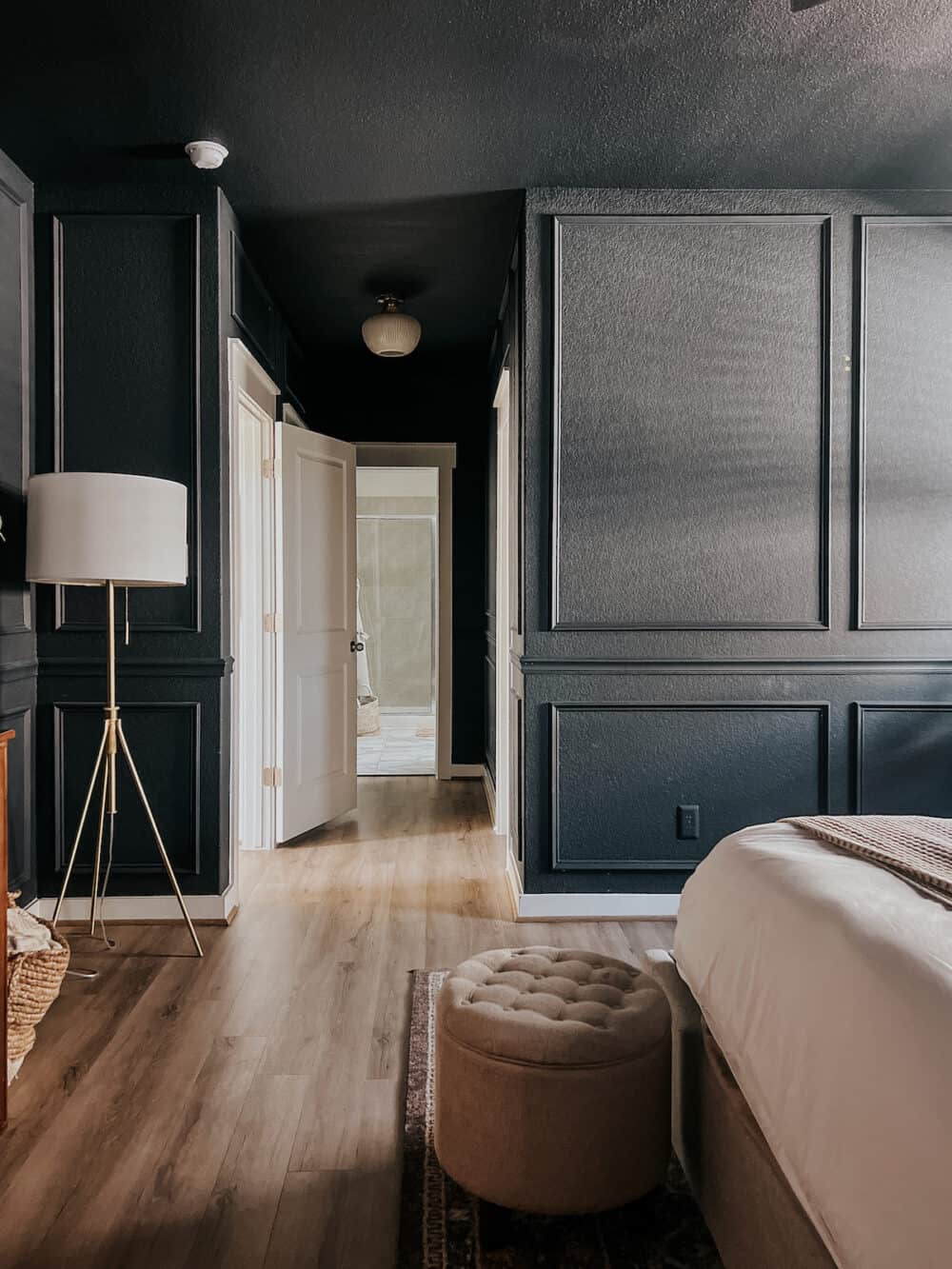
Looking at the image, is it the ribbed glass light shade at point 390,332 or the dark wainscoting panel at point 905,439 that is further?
the ribbed glass light shade at point 390,332

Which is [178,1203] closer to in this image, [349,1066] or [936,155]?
[349,1066]

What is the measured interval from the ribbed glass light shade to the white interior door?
56cm

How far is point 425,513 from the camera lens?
946cm

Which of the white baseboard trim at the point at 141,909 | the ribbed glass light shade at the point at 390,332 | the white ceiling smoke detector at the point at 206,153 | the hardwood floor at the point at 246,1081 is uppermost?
the white ceiling smoke detector at the point at 206,153

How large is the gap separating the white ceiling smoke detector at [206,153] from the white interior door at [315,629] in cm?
145

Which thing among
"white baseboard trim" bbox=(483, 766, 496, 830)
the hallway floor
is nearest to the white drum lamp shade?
"white baseboard trim" bbox=(483, 766, 496, 830)

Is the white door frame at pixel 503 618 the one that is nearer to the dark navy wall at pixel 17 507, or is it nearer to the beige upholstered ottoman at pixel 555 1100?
the dark navy wall at pixel 17 507

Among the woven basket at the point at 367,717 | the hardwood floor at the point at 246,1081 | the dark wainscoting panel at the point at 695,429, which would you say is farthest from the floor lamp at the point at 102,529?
the woven basket at the point at 367,717

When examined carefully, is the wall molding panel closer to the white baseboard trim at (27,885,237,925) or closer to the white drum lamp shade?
the white baseboard trim at (27,885,237,925)

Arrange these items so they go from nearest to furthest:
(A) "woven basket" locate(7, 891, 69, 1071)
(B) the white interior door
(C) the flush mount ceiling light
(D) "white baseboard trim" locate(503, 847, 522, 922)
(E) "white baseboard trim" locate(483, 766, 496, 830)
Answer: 1. (A) "woven basket" locate(7, 891, 69, 1071)
2. (D) "white baseboard trim" locate(503, 847, 522, 922)
3. (B) the white interior door
4. (C) the flush mount ceiling light
5. (E) "white baseboard trim" locate(483, 766, 496, 830)

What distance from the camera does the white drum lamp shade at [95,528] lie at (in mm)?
2822

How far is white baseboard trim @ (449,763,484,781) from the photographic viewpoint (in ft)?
20.6

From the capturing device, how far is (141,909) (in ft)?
11.4

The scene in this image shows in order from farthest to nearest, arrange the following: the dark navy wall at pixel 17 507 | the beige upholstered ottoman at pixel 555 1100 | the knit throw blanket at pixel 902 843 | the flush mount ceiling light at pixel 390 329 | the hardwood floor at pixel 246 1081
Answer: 1. the flush mount ceiling light at pixel 390 329
2. the dark navy wall at pixel 17 507
3. the hardwood floor at pixel 246 1081
4. the beige upholstered ottoman at pixel 555 1100
5. the knit throw blanket at pixel 902 843
